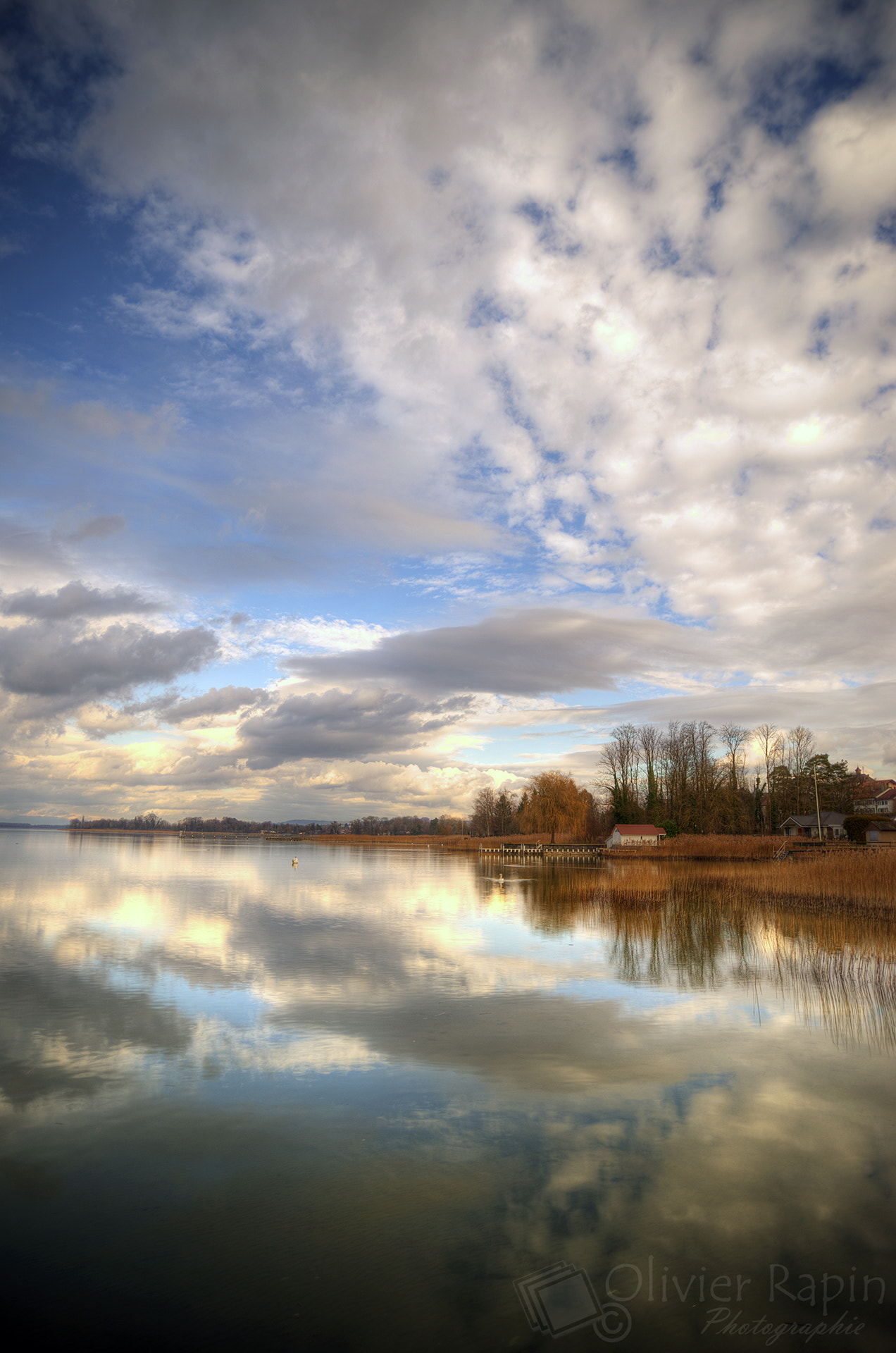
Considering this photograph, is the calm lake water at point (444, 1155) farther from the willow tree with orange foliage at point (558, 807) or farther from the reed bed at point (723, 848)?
the willow tree with orange foliage at point (558, 807)

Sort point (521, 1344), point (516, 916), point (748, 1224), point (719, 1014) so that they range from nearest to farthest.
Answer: point (521, 1344)
point (748, 1224)
point (719, 1014)
point (516, 916)

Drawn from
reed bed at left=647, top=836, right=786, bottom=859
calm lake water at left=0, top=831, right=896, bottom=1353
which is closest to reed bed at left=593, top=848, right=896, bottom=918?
calm lake water at left=0, top=831, right=896, bottom=1353

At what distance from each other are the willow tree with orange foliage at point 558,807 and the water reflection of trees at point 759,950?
5228 centimetres

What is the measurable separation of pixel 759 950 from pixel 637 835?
53.9 meters

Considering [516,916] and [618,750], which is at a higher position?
[618,750]

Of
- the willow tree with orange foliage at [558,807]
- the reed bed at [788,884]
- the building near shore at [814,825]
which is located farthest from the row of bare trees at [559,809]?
the reed bed at [788,884]

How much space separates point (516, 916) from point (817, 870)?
12.5 m

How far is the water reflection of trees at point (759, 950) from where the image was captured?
38.8ft

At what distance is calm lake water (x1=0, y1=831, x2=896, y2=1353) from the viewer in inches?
175

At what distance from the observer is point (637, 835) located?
68.8 meters

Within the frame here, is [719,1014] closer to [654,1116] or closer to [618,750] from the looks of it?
[654,1116]

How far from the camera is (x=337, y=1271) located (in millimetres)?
4805

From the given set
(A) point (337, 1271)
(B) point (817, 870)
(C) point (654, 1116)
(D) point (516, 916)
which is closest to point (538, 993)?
(C) point (654, 1116)

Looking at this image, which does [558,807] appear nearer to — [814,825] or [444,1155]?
[814,825]
